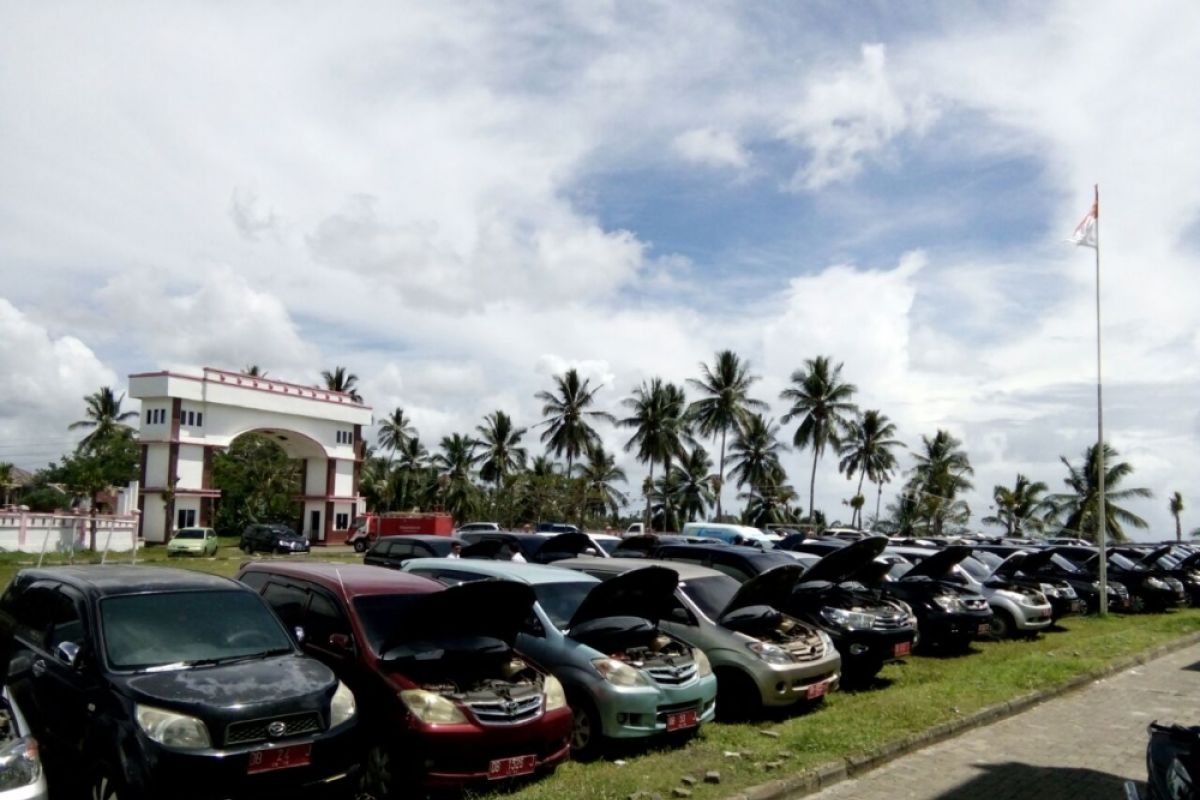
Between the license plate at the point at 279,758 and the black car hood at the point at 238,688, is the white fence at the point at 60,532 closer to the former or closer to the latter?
the black car hood at the point at 238,688

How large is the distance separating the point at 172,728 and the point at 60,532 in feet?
→ 131

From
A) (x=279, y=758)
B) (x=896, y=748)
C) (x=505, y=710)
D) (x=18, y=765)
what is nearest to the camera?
(x=18, y=765)

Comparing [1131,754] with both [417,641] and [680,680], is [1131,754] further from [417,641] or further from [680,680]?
[417,641]

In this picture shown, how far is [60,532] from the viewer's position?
40.5 meters

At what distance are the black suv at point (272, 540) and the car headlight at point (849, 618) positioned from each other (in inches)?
1486

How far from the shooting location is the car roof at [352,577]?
26.4 ft

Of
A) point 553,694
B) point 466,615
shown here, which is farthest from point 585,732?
point 466,615

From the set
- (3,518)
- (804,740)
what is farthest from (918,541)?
(3,518)

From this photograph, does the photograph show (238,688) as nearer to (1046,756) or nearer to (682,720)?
(682,720)

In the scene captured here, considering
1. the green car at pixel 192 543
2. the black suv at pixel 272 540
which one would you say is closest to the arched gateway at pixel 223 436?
the black suv at pixel 272 540

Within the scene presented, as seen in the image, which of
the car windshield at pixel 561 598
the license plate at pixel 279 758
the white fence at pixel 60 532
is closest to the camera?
the license plate at pixel 279 758

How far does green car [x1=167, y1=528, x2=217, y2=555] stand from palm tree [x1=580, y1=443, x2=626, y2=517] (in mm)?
21593

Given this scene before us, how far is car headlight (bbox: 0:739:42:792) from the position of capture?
16.0 ft

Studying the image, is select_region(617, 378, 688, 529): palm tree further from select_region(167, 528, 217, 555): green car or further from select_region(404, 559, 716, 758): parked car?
select_region(404, 559, 716, 758): parked car
